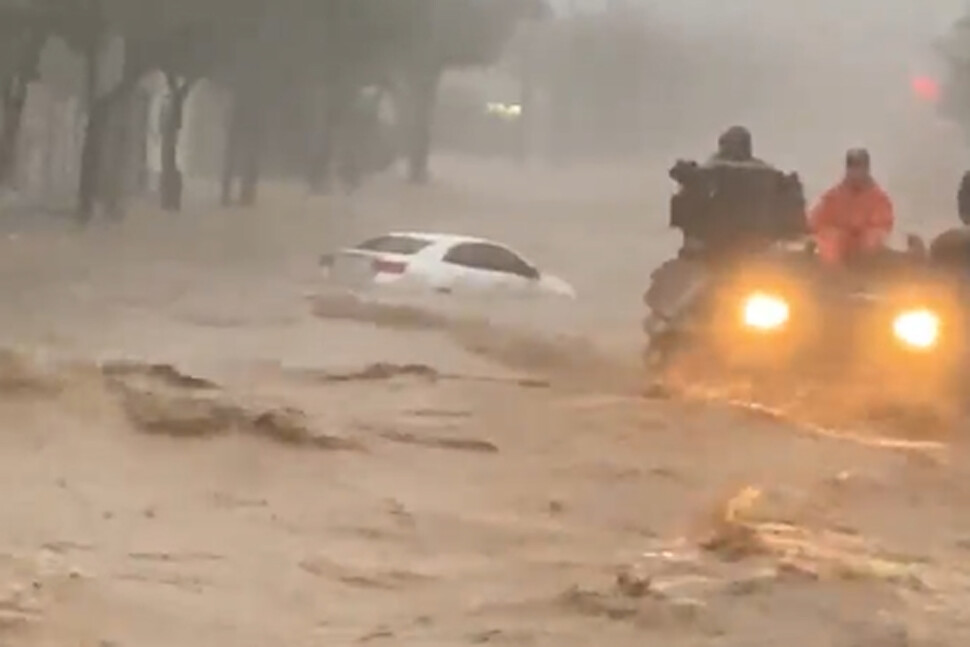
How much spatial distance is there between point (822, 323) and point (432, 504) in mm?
4722

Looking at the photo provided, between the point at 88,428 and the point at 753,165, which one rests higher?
the point at 753,165

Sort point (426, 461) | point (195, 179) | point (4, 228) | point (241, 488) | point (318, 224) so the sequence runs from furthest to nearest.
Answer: point (195, 179) < point (318, 224) < point (4, 228) < point (426, 461) < point (241, 488)

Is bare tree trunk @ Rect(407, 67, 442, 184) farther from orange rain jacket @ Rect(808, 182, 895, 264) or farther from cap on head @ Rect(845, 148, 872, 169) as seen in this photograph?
orange rain jacket @ Rect(808, 182, 895, 264)

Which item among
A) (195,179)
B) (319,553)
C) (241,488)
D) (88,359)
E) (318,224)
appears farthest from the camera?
(195,179)

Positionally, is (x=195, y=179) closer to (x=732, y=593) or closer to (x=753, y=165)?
(x=753, y=165)

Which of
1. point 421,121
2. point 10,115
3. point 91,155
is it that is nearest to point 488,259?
point 91,155

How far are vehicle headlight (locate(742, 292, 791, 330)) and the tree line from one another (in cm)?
2109

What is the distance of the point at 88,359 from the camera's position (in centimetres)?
1594

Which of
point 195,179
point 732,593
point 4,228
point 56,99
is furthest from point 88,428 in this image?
point 195,179

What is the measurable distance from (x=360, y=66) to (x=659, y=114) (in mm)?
31730

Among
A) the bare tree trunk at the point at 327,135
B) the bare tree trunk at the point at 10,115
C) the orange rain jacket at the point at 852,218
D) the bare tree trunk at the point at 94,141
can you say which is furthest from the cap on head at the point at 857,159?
the bare tree trunk at the point at 327,135

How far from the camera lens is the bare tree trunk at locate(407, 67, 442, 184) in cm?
5344

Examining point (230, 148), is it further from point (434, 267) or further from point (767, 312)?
point (767, 312)

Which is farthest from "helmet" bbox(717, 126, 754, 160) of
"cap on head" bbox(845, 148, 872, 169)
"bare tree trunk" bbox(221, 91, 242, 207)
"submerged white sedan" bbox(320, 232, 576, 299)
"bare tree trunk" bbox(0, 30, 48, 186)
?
"bare tree trunk" bbox(221, 91, 242, 207)
